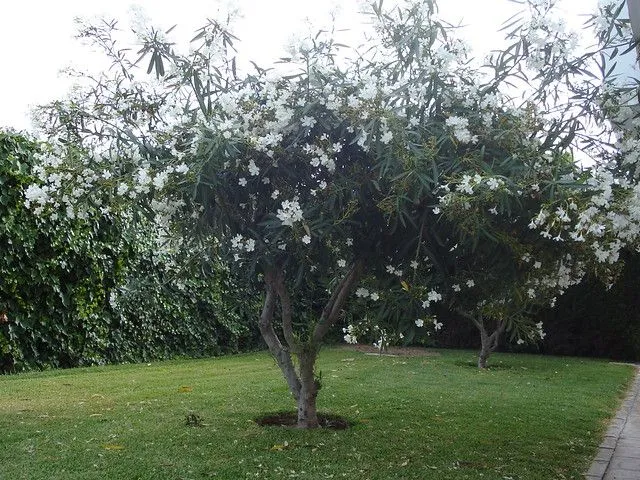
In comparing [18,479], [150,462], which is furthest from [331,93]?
[18,479]

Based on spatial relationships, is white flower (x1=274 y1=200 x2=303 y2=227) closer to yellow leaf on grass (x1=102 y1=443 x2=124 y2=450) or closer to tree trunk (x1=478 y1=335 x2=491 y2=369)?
yellow leaf on grass (x1=102 y1=443 x2=124 y2=450)

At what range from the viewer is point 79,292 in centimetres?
1026

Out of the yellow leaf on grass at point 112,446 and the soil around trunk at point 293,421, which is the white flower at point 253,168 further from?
the soil around trunk at point 293,421

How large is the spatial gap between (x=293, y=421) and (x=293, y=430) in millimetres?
570

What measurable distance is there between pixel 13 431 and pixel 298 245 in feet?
9.08

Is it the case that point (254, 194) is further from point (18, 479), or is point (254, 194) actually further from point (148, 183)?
point (18, 479)

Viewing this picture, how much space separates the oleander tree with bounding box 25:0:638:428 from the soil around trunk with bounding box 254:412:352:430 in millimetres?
1529

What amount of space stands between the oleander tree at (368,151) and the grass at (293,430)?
107 cm

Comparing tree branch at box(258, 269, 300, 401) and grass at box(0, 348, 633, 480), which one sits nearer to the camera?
grass at box(0, 348, 633, 480)

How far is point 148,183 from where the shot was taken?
4949 millimetres

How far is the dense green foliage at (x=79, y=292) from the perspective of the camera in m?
9.19

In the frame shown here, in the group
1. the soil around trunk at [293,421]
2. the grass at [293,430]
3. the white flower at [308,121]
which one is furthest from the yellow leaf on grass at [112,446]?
the white flower at [308,121]

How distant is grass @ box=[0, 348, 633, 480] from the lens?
5.06 metres

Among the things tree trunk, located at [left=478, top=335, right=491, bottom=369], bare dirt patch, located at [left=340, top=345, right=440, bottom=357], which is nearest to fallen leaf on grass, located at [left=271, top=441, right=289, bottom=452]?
tree trunk, located at [left=478, top=335, right=491, bottom=369]
